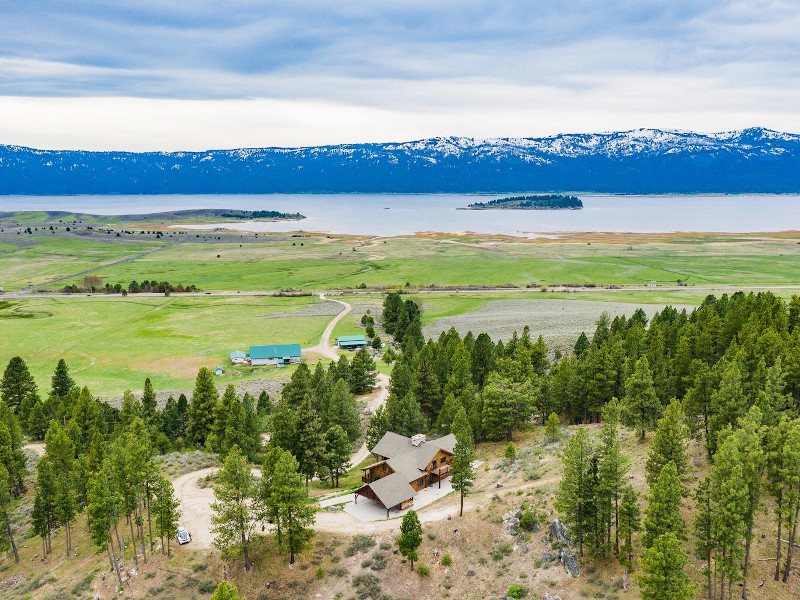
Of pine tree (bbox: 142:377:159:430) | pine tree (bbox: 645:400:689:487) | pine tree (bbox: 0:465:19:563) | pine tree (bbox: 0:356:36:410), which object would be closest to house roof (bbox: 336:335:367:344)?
pine tree (bbox: 142:377:159:430)

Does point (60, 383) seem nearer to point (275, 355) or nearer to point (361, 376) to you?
point (275, 355)

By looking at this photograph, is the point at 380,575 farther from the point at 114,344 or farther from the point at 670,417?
the point at 114,344

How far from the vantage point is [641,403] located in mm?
49906

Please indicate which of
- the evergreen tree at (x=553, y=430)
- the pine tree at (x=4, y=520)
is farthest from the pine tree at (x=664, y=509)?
the pine tree at (x=4, y=520)

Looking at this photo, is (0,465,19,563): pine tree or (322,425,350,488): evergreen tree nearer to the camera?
(0,465,19,563): pine tree

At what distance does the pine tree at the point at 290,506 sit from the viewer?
37.7m

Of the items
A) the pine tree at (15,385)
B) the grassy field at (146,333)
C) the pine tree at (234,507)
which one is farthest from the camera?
the grassy field at (146,333)

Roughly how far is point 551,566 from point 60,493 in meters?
35.2

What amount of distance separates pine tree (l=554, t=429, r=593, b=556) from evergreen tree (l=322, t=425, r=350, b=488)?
22.5 metres

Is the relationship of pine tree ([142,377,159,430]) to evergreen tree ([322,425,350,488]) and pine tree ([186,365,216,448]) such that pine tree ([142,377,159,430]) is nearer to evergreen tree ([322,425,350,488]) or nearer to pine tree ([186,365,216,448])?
pine tree ([186,365,216,448])

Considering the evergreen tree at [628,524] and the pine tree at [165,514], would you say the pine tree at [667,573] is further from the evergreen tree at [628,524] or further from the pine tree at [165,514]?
the pine tree at [165,514]

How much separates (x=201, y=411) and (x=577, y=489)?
42.8 meters

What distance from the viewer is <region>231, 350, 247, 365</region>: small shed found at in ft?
309

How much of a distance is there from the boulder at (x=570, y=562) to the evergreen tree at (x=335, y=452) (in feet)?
74.1
